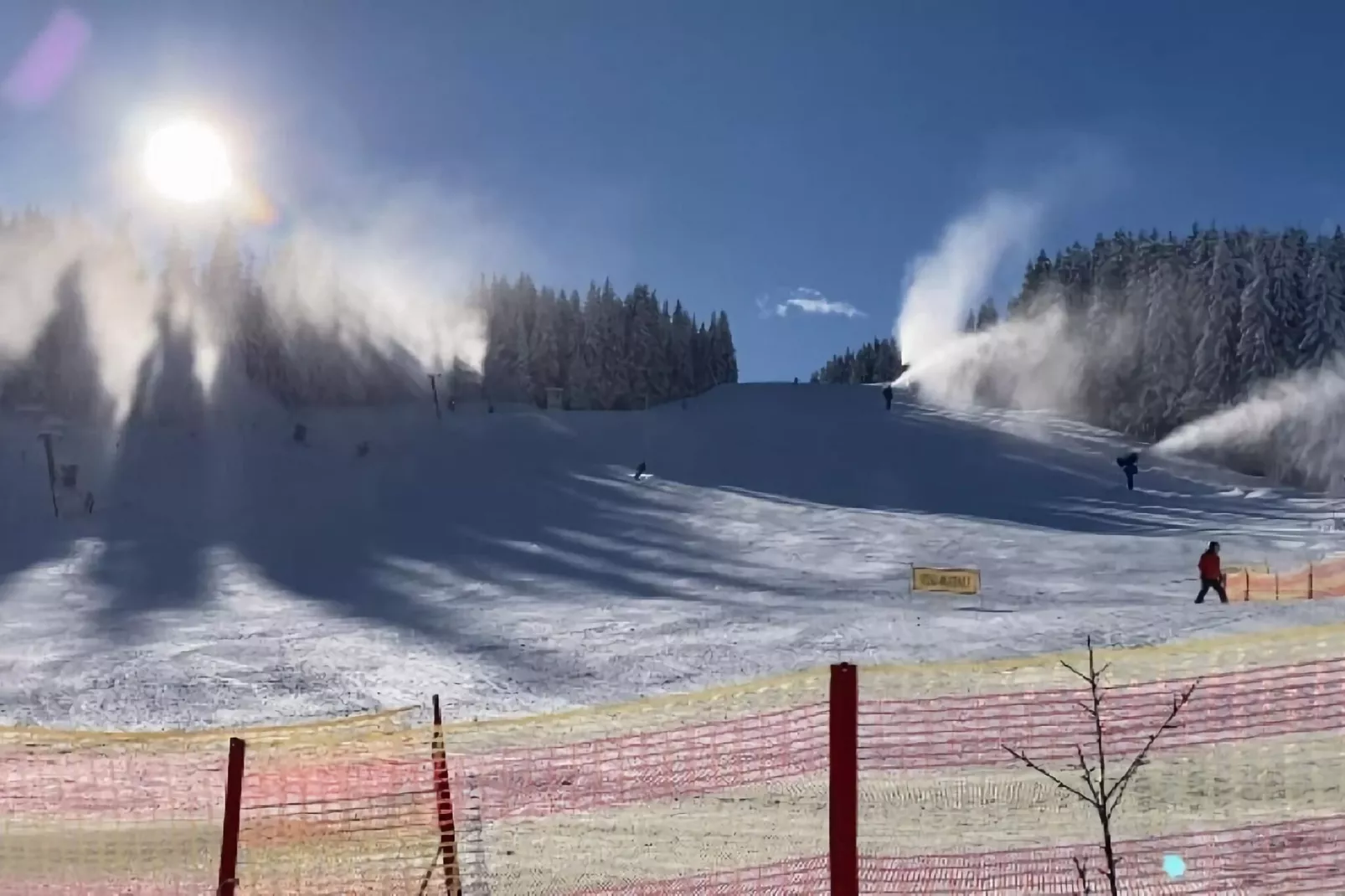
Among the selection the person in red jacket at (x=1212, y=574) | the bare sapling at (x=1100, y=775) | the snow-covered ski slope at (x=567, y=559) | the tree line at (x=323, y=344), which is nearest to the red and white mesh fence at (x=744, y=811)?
the bare sapling at (x=1100, y=775)

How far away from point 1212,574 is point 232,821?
17.3m

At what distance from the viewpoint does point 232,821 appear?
5.49 metres

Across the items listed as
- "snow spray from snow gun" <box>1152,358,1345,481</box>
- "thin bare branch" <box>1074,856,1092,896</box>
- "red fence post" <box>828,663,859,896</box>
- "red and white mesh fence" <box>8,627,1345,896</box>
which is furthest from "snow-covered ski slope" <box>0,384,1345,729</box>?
"red fence post" <box>828,663,859,896</box>

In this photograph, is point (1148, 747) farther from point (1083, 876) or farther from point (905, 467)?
point (905, 467)

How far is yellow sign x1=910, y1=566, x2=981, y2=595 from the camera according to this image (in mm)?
20359

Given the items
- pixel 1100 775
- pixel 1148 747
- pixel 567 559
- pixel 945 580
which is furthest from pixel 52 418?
pixel 1148 747

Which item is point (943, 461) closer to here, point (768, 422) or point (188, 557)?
point (768, 422)

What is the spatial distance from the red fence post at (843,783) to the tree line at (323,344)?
7691cm

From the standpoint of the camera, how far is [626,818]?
8.17 m

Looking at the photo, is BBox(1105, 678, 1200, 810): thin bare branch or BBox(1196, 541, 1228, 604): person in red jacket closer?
BBox(1105, 678, 1200, 810): thin bare branch

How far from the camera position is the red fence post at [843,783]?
4.37 meters

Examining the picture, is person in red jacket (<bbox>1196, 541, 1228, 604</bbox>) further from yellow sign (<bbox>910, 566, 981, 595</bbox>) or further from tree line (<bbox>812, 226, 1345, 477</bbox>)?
tree line (<bbox>812, 226, 1345, 477</bbox>)

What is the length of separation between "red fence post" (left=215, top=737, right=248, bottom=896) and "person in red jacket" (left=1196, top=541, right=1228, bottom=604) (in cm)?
1696

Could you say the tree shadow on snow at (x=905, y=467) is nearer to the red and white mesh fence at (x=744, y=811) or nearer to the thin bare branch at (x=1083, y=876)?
the red and white mesh fence at (x=744, y=811)
